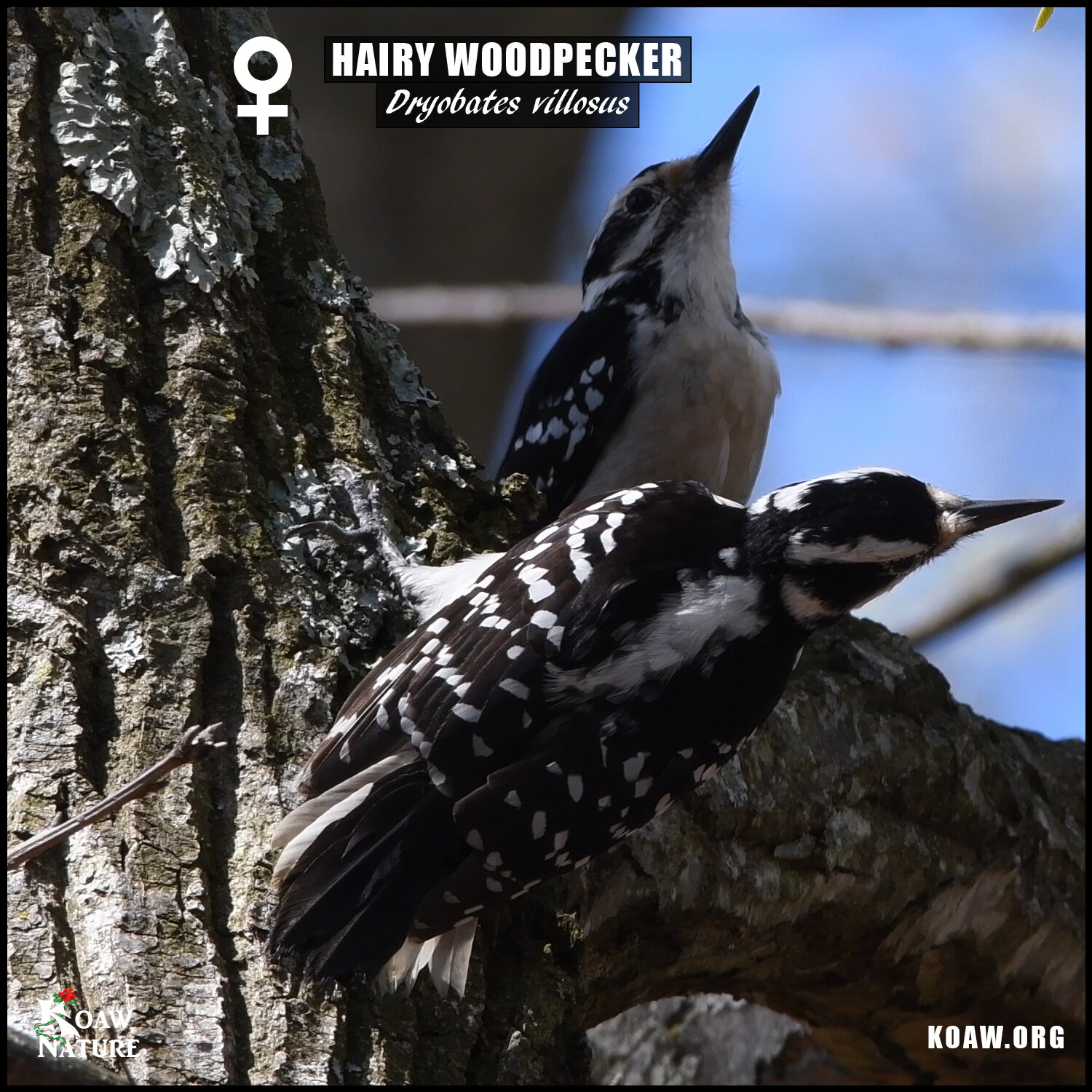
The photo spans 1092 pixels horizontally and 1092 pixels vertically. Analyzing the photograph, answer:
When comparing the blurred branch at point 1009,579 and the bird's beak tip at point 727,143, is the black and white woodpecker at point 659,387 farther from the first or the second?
the blurred branch at point 1009,579

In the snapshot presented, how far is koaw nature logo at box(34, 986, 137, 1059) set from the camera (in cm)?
186

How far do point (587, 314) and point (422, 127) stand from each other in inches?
87.4

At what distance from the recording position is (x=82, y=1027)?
190cm

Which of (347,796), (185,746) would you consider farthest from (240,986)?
(185,746)

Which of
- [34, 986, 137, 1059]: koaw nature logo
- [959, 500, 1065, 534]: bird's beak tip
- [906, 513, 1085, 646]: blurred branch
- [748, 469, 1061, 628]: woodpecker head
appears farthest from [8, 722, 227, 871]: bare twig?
[906, 513, 1085, 646]: blurred branch

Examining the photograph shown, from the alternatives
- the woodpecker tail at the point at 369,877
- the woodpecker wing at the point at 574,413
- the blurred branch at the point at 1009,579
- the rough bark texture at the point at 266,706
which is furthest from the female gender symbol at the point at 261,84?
the blurred branch at the point at 1009,579

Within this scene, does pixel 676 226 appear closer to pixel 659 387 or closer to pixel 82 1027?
pixel 659 387

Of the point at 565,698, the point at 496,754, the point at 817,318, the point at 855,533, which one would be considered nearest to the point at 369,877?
the point at 496,754

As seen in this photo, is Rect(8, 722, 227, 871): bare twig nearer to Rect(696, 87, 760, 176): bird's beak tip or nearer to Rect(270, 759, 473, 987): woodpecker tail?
Rect(270, 759, 473, 987): woodpecker tail

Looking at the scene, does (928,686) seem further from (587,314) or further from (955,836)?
A: (587,314)

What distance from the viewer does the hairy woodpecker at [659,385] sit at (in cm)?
353

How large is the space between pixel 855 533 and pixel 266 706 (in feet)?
3.65

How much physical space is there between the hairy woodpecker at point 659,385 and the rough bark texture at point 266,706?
2.33 ft

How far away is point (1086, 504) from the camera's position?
4910 mm
